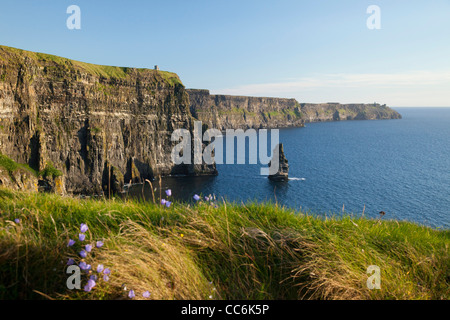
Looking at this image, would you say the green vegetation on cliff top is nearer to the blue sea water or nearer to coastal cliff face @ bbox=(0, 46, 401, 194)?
coastal cliff face @ bbox=(0, 46, 401, 194)

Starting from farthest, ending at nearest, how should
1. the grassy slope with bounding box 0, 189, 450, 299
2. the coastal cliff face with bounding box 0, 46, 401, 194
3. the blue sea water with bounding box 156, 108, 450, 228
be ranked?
1. the blue sea water with bounding box 156, 108, 450, 228
2. the coastal cliff face with bounding box 0, 46, 401, 194
3. the grassy slope with bounding box 0, 189, 450, 299

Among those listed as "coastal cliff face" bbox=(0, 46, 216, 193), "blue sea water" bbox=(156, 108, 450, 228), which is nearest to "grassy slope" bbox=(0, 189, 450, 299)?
"blue sea water" bbox=(156, 108, 450, 228)

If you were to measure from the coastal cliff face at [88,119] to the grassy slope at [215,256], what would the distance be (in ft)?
122

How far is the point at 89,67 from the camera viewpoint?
68.9 metres

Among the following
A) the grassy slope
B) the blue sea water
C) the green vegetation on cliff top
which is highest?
the green vegetation on cliff top

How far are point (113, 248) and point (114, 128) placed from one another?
74918mm

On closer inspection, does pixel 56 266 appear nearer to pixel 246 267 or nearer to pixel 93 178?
pixel 246 267

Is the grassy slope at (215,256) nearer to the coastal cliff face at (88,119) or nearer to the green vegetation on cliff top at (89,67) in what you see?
the coastal cliff face at (88,119)

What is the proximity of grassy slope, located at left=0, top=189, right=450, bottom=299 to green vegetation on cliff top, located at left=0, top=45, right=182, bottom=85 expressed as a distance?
195ft

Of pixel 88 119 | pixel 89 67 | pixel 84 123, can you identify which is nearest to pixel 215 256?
pixel 88 119

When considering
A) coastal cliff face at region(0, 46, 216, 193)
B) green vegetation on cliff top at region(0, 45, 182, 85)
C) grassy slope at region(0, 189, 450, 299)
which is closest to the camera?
grassy slope at region(0, 189, 450, 299)

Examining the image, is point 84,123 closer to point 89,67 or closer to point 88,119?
point 88,119

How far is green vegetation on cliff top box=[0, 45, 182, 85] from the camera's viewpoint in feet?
162
